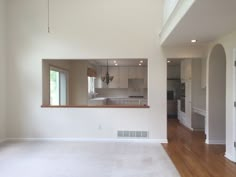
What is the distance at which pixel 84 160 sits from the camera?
4.55 meters

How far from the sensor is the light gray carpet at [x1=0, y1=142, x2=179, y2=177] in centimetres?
388

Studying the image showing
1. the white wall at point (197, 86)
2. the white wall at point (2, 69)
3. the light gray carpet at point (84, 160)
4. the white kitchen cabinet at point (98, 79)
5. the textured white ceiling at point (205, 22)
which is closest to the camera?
the textured white ceiling at point (205, 22)

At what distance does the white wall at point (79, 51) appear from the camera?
6195 millimetres

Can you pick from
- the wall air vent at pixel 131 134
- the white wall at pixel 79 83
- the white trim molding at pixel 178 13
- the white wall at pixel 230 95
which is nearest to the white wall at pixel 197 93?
the wall air vent at pixel 131 134

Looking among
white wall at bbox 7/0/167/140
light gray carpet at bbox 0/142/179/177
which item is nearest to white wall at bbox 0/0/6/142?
white wall at bbox 7/0/167/140

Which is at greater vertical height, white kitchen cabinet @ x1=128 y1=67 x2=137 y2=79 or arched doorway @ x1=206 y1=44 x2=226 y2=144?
white kitchen cabinet @ x1=128 y1=67 x2=137 y2=79

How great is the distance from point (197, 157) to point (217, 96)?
5.75 ft

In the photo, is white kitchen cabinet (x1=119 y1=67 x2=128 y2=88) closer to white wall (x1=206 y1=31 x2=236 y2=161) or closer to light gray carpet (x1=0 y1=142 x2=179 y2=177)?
light gray carpet (x1=0 y1=142 x2=179 y2=177)

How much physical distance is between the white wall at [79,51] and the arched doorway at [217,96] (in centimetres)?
109

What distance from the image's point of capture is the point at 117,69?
12.0m

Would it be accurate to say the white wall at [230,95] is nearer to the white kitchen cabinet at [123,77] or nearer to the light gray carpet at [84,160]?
the light gray carpet at [84,160]

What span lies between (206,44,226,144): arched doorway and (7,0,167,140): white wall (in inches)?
42.7

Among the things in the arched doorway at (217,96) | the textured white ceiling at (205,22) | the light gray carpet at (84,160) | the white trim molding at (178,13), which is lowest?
the light gray carpet at (84,160)

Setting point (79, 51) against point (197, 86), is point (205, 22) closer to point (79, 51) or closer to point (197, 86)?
point (79, 51)
